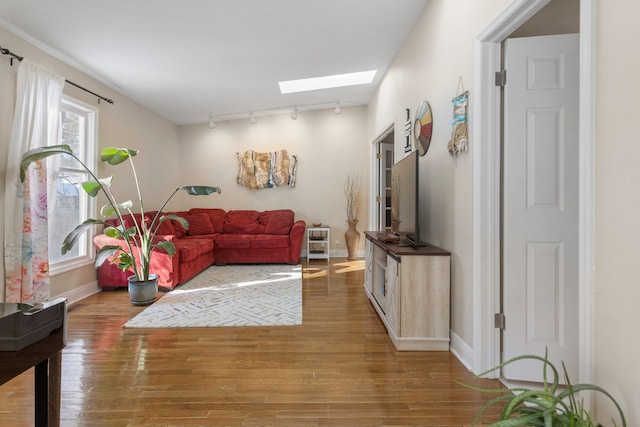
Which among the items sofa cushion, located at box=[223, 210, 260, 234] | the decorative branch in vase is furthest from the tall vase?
sofa cushion, located at box=[223, 210, 260, 234]

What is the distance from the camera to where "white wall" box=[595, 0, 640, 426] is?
101 centimetres

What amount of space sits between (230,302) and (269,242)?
1.99 metres

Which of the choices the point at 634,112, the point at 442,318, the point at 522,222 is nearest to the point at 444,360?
the point at 442,318

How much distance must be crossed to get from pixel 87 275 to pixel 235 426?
3288 millimetres

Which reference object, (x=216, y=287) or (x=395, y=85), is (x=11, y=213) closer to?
(x=216, y=287)

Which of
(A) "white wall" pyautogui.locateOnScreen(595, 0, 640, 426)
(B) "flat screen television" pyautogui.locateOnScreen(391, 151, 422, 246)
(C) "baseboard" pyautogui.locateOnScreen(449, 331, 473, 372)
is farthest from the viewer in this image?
(B) "flat screen television" pyautogui.locateOnScreen(391, 151, 422, 246)

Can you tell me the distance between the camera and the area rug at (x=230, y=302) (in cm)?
292

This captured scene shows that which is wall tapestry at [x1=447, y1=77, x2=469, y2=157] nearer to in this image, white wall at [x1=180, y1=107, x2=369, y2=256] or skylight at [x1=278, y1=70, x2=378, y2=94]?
skylight at [x1=278, y1=70, x2=378, y2=94]

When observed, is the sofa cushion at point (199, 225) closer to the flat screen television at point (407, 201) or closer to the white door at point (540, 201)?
the flat screen television at point (407, 201)

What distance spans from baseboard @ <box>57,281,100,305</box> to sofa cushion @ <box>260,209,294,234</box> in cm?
273

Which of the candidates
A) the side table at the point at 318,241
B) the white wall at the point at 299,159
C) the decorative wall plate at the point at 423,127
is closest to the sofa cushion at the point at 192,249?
the white wall at the point at 299,159

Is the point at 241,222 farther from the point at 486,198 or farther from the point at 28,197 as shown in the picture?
the point at 486,198

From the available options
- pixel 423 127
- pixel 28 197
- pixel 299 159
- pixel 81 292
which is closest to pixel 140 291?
pixel 81 292

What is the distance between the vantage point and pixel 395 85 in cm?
404
